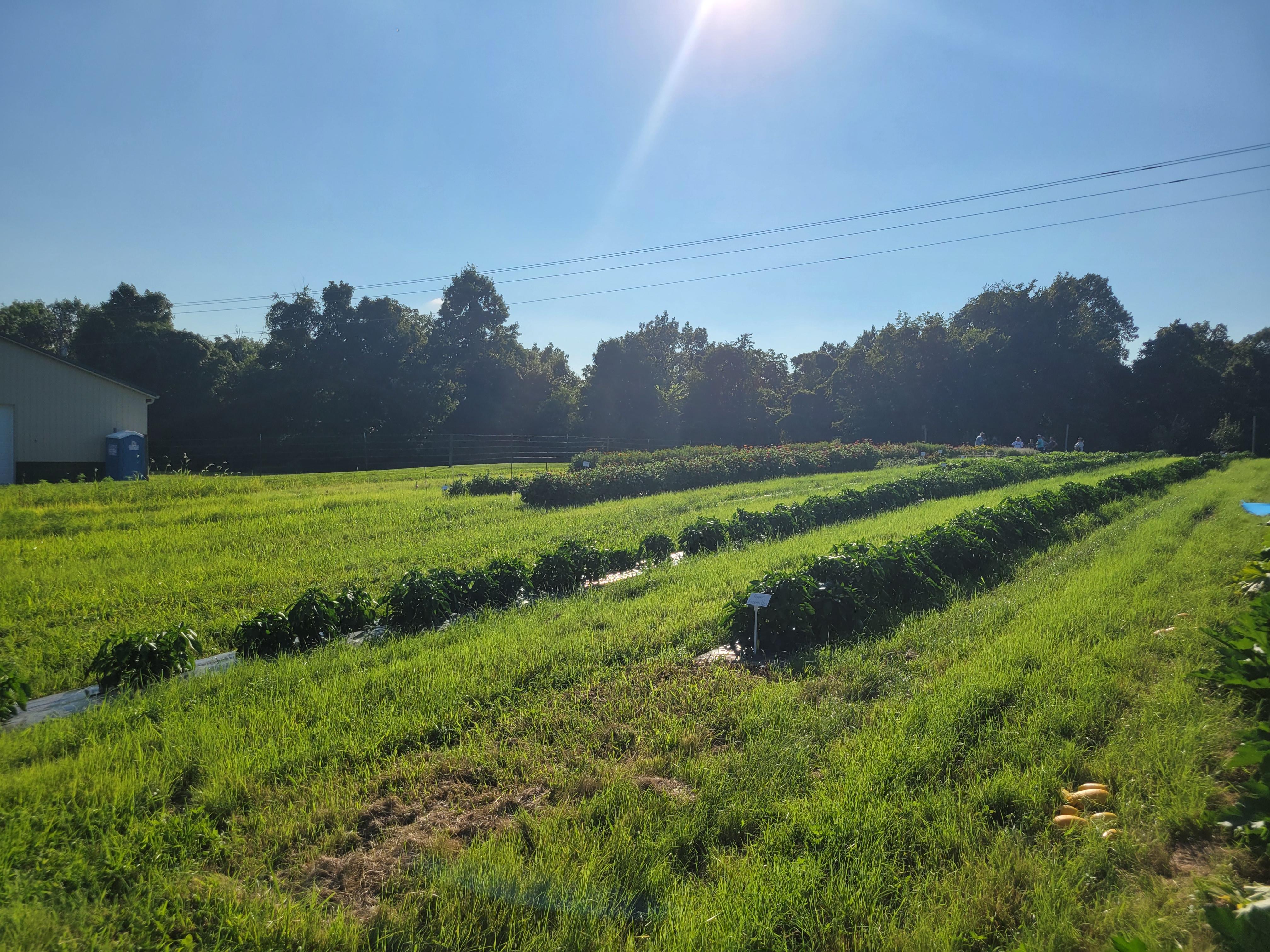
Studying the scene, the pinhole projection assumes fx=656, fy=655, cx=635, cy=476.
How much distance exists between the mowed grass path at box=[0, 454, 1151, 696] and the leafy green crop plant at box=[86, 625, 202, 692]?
0.27 meters

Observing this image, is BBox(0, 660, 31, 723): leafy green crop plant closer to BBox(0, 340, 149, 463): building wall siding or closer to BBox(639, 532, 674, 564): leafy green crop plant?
BBox(639, 532, 674, 564): leafy green crop plant

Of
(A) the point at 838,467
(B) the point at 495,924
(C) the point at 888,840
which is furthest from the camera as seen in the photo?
(A) the point at 838,467

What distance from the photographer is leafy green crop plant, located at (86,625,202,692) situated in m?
5.02

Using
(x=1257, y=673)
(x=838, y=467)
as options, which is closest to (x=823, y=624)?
(x=1257, y=673)

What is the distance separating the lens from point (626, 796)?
3457mm

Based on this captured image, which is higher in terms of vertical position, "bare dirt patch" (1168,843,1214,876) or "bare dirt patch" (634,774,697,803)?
"bare dirt patch" (634,774,697,803)

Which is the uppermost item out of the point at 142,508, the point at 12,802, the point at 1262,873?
the point at 142,508

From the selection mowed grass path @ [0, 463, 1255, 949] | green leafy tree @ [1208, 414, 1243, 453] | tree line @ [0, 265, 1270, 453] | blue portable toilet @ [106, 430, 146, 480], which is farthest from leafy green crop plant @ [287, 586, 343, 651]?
green leafy tree @ [1208, 414, 1243, 453]

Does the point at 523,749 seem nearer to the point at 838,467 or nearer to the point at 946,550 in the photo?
the point at 946,550

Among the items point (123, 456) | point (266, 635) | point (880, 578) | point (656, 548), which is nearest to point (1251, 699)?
point (880, 578)

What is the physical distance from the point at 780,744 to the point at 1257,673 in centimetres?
279

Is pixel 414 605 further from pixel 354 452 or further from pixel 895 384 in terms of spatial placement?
pixel 895 384

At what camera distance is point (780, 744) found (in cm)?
405

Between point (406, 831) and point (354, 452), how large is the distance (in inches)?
1384
